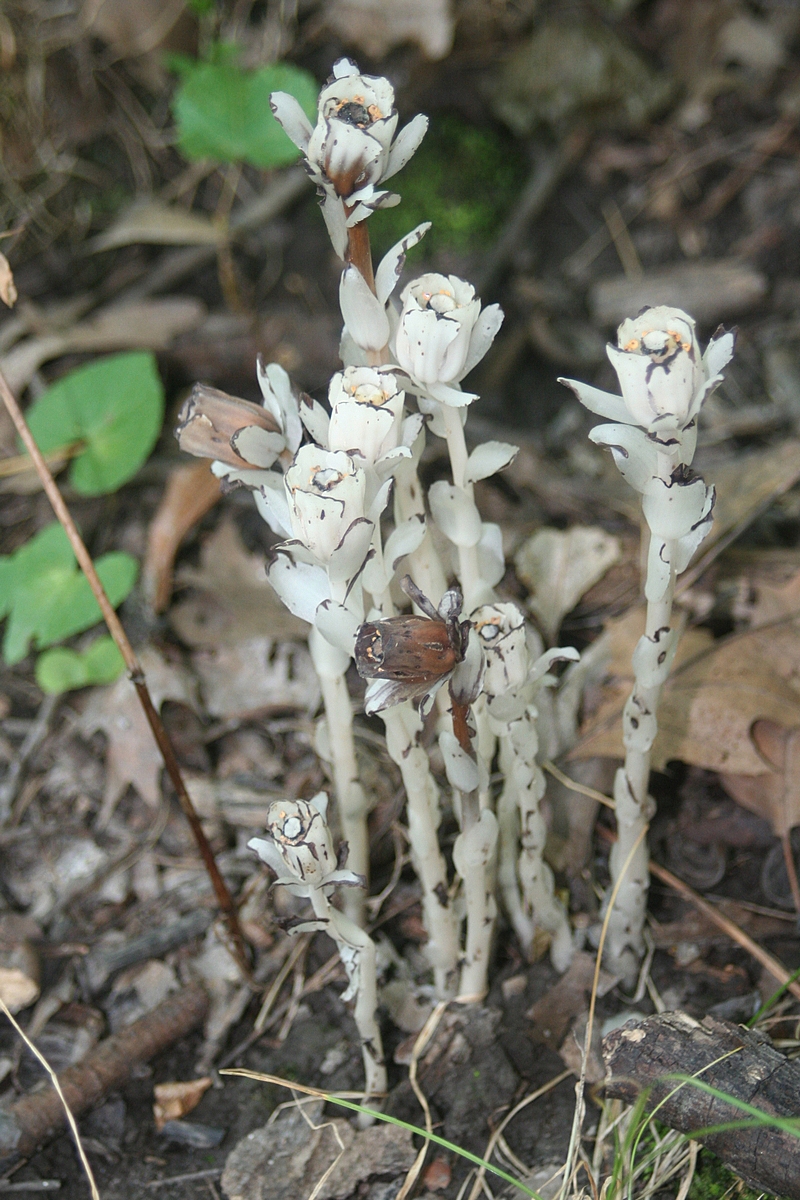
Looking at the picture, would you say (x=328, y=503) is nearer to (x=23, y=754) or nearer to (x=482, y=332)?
(x=482, y=332)

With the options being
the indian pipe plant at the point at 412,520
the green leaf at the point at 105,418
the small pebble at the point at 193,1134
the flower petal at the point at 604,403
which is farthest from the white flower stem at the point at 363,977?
the green leaf at the point at 105,418

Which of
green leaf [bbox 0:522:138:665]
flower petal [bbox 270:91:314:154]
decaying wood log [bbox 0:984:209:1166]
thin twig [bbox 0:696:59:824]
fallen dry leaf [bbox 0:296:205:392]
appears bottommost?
decaying wood log [bbox 0:984:209:1166]

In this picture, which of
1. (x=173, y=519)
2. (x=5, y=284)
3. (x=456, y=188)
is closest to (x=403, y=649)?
(x=5, y=284)

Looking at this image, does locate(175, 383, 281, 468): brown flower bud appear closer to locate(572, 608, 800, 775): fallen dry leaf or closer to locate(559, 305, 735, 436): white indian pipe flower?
locate(559, 305, 735, 436): white indian pipe flower

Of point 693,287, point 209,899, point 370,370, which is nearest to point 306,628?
point 209,899

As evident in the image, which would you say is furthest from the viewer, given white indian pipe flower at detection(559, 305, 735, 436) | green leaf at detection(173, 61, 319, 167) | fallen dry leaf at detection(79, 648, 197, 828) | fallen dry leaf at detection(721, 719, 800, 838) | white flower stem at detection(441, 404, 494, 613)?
green leaf at detection(173, 61, 319, 167)

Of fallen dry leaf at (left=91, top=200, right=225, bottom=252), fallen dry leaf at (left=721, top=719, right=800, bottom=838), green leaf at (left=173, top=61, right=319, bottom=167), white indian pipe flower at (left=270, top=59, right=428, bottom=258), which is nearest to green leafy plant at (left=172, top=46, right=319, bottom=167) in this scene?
green leaf at (left=173, top=61, right=319, bottom=167)
